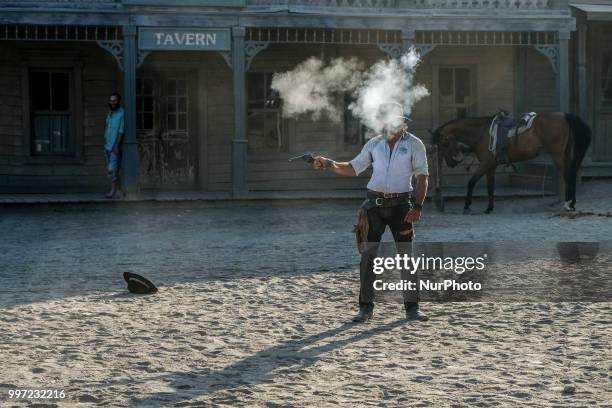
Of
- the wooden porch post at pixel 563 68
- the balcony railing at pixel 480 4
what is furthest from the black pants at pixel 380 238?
the balcony railing at pixel 480 4

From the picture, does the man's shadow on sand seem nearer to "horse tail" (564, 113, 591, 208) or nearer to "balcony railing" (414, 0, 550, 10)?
"horse tail" (564, 113, 591, 208)

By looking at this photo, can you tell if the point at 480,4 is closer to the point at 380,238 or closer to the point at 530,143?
the point at 530,143

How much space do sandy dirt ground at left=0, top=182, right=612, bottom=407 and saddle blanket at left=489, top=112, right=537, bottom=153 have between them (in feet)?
15.2

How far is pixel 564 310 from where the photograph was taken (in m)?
8.43

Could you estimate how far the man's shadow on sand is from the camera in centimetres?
575

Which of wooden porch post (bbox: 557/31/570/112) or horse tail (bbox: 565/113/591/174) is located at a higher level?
wooden porch post (bbox: 557/31/570/112)

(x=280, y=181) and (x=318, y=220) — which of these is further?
(x=280, y=181)

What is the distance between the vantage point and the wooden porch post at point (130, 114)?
18.7 meters

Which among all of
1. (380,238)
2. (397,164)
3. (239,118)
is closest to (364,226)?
(380,238)

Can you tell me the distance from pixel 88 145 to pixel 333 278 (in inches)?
451

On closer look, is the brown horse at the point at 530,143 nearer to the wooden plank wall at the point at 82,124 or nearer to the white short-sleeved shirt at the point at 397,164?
the wooden plank wall at the point at 82,124

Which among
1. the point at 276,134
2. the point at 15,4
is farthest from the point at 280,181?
the point at 15,4

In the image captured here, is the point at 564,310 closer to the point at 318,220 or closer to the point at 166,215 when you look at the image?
the point at 318,220

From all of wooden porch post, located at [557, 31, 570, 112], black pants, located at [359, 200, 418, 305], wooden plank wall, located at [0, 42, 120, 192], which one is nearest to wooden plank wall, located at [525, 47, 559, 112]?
wooden porch post, located at [557, 31, 570, 112]
